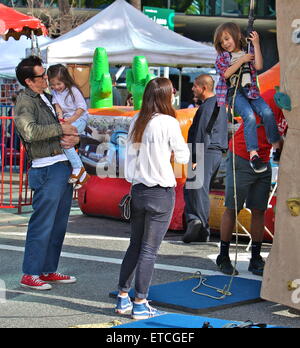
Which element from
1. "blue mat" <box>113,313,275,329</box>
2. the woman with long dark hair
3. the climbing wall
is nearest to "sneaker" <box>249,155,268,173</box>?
the climbing wall

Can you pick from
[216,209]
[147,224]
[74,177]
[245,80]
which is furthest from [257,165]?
[216,209]

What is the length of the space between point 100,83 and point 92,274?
5.95m

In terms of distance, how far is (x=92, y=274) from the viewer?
8320mm

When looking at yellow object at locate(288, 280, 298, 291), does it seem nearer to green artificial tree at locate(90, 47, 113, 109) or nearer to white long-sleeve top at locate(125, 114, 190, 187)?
white long-sleeve top at locate(125, 114, 190, 187)

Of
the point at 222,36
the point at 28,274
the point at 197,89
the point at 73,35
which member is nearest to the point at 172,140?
the point at 222,36

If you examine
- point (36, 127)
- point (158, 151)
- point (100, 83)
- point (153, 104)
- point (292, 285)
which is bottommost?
point (292, 285)

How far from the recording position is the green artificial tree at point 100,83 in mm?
13664

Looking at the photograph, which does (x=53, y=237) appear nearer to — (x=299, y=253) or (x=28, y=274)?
(x=28, y=274)

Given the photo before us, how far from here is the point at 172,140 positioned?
6688 millimetres

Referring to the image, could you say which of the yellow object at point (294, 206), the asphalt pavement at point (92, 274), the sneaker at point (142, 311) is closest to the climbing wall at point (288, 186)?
the yellow object at point (294, 206)

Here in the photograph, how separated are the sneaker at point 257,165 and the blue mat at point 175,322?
72.1 inches

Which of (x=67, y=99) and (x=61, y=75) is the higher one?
(x=61, y=75)

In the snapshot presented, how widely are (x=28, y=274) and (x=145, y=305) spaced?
152 centimetres

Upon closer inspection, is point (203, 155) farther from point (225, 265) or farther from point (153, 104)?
point (153, 104)
